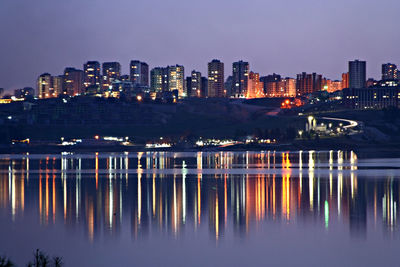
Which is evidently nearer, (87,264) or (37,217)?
(87,264)

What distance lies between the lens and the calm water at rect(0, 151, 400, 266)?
36.7 metres

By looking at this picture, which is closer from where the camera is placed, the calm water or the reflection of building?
the calm water

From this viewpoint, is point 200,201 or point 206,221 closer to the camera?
point 206,221

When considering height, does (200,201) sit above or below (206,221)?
above

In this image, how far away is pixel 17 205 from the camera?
5916cm

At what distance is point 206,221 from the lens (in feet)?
157

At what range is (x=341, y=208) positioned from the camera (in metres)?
53.7

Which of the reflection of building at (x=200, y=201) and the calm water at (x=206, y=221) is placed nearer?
the calm water at (x=206, y=221)

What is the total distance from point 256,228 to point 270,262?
383 inches

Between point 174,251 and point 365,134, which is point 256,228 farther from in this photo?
point 365,134

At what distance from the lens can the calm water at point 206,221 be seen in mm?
36656

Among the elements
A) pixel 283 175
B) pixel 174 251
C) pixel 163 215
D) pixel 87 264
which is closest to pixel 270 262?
pixel 174 251

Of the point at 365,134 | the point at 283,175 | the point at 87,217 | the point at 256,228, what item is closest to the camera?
the point at 256,228

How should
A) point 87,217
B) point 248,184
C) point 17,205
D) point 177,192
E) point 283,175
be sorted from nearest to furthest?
point 87,217
point 17,205
point 177,192
point 248,184
point 283,175
